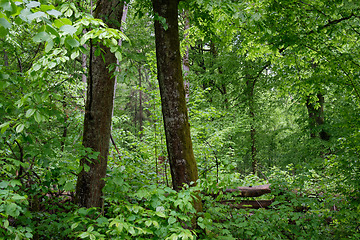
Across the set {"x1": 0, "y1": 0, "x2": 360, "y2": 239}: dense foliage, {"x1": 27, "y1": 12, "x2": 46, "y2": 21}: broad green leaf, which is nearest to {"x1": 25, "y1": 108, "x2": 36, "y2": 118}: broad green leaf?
{"x1": 0, "y1": 0, "x2": 360, "y2": 239}: dense foliage

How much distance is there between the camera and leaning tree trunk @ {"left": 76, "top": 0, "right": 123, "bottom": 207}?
317cm

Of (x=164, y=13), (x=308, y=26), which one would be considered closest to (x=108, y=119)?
(x=164, y=13)

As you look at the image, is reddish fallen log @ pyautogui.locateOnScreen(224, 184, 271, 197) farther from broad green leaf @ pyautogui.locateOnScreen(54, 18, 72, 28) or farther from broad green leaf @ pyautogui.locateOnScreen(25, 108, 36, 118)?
broad green leaf @ pyautogui.locateOnScreen(54, 18, 72, 28)

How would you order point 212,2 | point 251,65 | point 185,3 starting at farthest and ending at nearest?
1. point 251,65
2. point 185,3
3. point 212,2

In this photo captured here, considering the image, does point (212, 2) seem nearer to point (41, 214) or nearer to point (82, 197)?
point (82, 197)

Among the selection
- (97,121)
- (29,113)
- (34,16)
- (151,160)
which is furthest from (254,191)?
(34,16)

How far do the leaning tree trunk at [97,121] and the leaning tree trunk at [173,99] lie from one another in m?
0.69

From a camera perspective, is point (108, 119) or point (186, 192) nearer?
point (186, 192)

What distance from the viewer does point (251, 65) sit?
11570 mm

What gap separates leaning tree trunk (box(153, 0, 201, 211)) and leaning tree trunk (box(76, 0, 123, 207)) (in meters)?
0.69

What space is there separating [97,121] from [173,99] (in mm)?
1114

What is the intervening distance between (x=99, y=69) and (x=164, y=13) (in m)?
1.28

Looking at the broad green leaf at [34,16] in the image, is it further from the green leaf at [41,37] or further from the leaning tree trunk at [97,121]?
the leaning tree trunk at [97,121]

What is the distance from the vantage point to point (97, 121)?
327 cm
